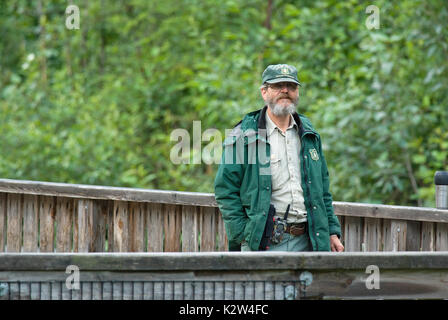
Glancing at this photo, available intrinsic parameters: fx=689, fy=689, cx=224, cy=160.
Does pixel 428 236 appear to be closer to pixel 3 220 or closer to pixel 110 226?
pixel 110 226

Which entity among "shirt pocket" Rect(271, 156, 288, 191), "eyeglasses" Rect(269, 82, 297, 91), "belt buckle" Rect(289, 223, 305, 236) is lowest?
"belt buckle" Rect(289, 223, 305, 236)

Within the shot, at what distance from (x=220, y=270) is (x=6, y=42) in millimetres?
12129

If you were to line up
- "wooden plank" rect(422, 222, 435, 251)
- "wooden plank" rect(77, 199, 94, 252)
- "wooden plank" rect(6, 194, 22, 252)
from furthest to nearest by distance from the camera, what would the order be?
"wooden plank" rect(6, 194, 22, 252) → "wooden plank" rect(77, 199, 94, 252) → "wooden plank" rect(422, 222, 435, 251)

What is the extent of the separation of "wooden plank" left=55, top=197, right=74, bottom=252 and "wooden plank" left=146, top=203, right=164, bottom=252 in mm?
638

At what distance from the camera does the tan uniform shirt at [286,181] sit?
381cm

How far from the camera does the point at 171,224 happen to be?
5301 mm

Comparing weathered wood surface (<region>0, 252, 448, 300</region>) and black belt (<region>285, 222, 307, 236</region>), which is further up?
black belt (<region>285, 222, 307, 236</region>)

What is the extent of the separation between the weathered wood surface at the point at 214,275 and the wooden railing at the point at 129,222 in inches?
72.6

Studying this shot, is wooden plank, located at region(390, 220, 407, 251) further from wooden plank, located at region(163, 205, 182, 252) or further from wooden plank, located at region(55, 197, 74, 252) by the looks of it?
wooden plank, located at region(55, 197, 74, 252)

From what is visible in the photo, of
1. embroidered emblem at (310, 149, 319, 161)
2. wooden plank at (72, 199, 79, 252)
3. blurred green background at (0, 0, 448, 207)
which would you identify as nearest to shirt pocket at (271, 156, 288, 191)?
embroidered emblem at (310, 149, 319, 161)

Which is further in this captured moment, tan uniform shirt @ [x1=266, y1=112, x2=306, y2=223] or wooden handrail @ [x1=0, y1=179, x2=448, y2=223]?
wooden handrail @ [x1=0, y1=179, x2=448, y2=223]

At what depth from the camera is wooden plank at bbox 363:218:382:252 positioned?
5.01 m

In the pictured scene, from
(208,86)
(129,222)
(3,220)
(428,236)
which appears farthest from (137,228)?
(208,86)

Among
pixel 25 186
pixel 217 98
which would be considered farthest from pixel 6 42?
pixel 25 186
